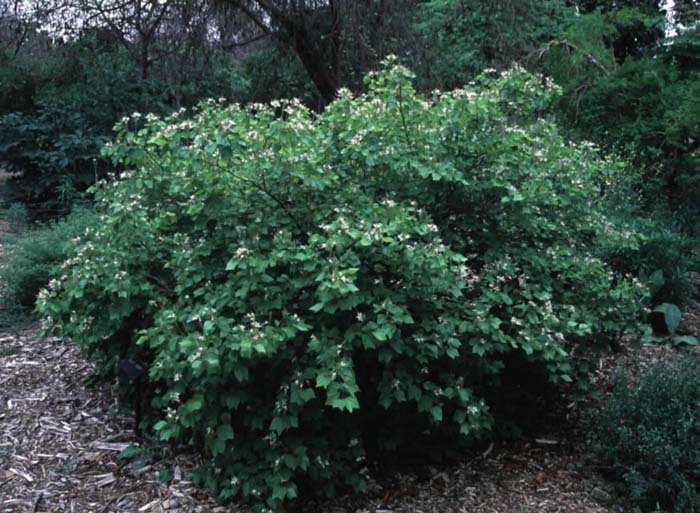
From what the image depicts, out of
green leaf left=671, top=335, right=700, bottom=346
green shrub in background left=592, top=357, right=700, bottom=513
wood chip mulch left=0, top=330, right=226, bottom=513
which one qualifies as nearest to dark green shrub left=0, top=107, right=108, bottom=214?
wood chip mulch left=0, top=330, right=226, bottom=513

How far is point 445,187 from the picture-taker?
132 inches

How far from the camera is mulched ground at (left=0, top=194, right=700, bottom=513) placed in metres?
3.25

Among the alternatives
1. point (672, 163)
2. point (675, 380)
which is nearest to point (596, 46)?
point (672, 163)

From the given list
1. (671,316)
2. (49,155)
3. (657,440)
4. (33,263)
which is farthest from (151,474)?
(49,155)

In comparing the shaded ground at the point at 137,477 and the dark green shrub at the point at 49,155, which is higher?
the dark green shrub at the point at 49,155

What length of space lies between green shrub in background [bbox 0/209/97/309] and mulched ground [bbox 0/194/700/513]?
110cm

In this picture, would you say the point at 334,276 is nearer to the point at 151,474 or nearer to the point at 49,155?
the point at 151,474

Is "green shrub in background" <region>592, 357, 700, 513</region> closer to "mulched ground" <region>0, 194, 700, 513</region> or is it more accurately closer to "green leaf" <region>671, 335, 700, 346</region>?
"mulched ground" <region>0, 194, 700, 513</region>

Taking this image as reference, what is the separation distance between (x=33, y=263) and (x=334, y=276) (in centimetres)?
341

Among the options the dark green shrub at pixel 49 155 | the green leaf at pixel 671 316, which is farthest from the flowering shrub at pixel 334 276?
the dark green shrub at pixel 49 155

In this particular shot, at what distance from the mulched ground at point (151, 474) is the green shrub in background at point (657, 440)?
157 mm

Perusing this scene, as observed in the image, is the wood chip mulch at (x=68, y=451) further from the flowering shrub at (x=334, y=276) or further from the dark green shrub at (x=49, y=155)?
the dark green shrub at (x=49, y=155)

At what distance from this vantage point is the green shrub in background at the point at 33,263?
5133 mm

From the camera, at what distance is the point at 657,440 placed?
10.8 feet
